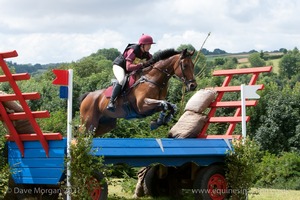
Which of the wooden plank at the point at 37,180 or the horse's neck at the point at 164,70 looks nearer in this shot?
the wooden plank at the point at 37,180

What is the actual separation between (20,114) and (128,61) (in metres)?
2.14

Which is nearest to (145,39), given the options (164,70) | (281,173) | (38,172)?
(164,70)

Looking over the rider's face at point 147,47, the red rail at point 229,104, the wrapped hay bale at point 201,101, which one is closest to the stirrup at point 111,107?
the rider's face at point 147,47

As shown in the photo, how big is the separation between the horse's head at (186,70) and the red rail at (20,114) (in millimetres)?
2295

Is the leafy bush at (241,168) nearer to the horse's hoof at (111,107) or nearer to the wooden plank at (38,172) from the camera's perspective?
the horse's hoof at (111,107)

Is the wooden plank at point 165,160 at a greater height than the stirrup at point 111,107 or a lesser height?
lesser

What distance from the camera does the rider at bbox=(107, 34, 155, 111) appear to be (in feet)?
29.4

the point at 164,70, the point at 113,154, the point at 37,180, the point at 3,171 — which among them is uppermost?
the point at 164,70

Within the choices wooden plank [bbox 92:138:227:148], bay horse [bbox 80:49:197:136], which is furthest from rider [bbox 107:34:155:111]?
wooden plank [bbox 92:138:227:148]

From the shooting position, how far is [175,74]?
8.86 m

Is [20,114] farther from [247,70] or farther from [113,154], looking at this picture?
[247,70]

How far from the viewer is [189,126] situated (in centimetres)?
934

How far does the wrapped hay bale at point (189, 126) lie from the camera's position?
366 inches

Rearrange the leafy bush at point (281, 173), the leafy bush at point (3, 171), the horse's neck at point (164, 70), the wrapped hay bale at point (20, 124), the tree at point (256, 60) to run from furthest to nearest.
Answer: the tree at point (256, 60) < the leafy bush at point (281, 173) < the horse's neck at point (164, 70) < the wrapped hay bale at point (20, 124) < the leafy bush at point (3, 171)
